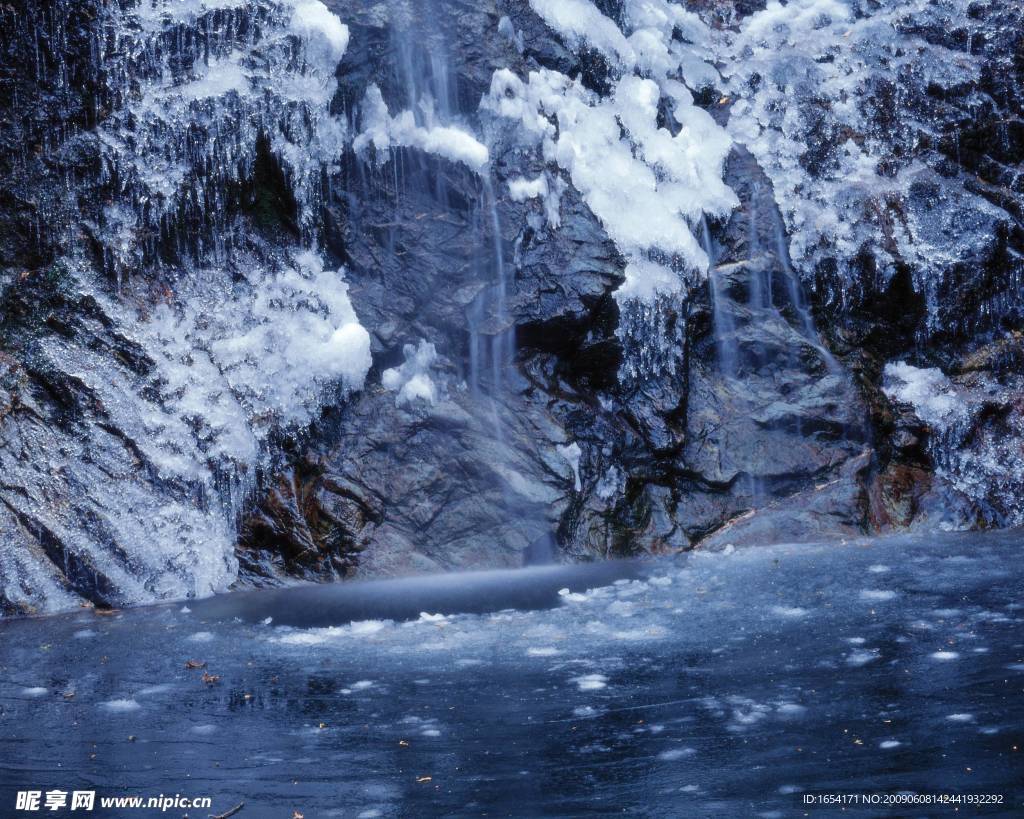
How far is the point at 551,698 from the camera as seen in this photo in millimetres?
3980

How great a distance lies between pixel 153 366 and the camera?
285 inches

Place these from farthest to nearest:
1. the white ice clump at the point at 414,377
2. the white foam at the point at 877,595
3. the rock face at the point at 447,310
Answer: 1. the white ice clump at the point at 414,377
2. the rock face at the point at 447,310
3. the white foam at the point at 877,595

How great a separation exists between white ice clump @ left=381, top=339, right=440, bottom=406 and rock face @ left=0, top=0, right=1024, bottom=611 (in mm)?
26

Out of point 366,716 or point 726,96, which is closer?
point 366,716

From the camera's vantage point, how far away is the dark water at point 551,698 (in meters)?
3.05

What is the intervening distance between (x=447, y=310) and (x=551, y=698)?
4703 millimetres

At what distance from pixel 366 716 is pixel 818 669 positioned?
2.13m

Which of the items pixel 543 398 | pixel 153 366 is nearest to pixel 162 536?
pixel 153 366

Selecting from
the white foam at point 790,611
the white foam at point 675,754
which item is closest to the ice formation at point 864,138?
the white foam at point 790,611

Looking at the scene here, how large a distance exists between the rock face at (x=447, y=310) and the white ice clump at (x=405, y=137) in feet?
0.10

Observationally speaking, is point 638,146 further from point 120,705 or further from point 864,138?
point 120,705

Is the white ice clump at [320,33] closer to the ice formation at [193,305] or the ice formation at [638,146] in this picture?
the ice formation at [193,305]

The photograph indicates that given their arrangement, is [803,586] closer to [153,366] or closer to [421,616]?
[421,616]

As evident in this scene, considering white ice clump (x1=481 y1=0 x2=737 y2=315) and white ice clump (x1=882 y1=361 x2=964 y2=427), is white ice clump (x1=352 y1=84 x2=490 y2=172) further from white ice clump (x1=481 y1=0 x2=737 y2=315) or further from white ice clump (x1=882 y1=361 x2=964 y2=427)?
white ice clump (x1=882 y1=361 x2=964 y2=427)
